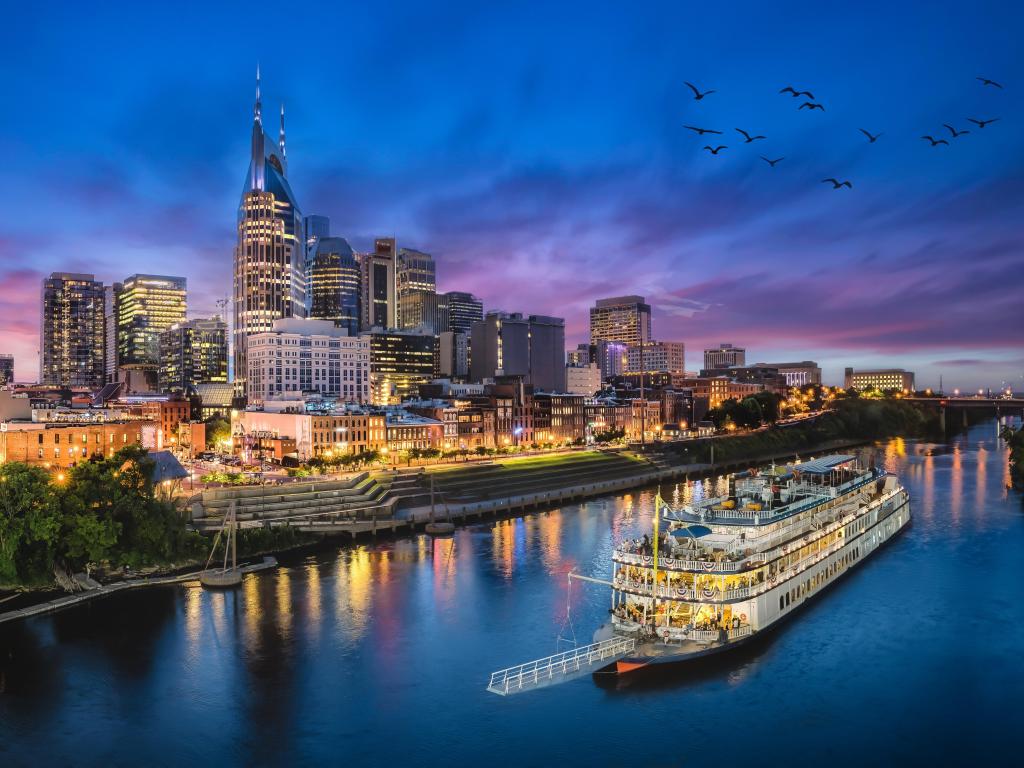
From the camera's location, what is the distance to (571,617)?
48.6 meters

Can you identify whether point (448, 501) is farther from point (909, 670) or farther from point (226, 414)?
point (226, 414)

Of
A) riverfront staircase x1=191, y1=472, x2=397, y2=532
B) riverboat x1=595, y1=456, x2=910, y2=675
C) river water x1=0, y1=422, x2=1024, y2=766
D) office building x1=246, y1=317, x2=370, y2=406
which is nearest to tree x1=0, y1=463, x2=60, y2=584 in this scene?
river water x1=0, y1=422, x2=1024, y2=766

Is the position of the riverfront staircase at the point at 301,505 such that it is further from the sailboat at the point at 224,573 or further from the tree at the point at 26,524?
the tree at the point at 26,524

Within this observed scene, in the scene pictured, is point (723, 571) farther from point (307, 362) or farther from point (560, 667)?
point (307, 362)

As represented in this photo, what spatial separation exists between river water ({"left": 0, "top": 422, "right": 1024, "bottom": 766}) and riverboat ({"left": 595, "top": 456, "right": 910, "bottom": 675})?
1.34 meters

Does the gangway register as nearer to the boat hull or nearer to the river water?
the boat hull

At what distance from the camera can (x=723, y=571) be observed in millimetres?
42281

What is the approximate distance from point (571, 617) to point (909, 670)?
18125mm

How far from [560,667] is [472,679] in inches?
172

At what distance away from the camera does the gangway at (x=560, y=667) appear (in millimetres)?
38281

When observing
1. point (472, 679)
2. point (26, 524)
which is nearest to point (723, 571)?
point (472, 679)

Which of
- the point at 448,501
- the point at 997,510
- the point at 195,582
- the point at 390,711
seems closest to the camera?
the point at 390,711

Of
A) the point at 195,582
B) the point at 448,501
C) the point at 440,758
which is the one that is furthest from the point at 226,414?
the point at 440,758

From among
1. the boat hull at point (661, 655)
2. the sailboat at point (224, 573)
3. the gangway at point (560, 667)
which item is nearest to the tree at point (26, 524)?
the sailboat at point (224, 573)
